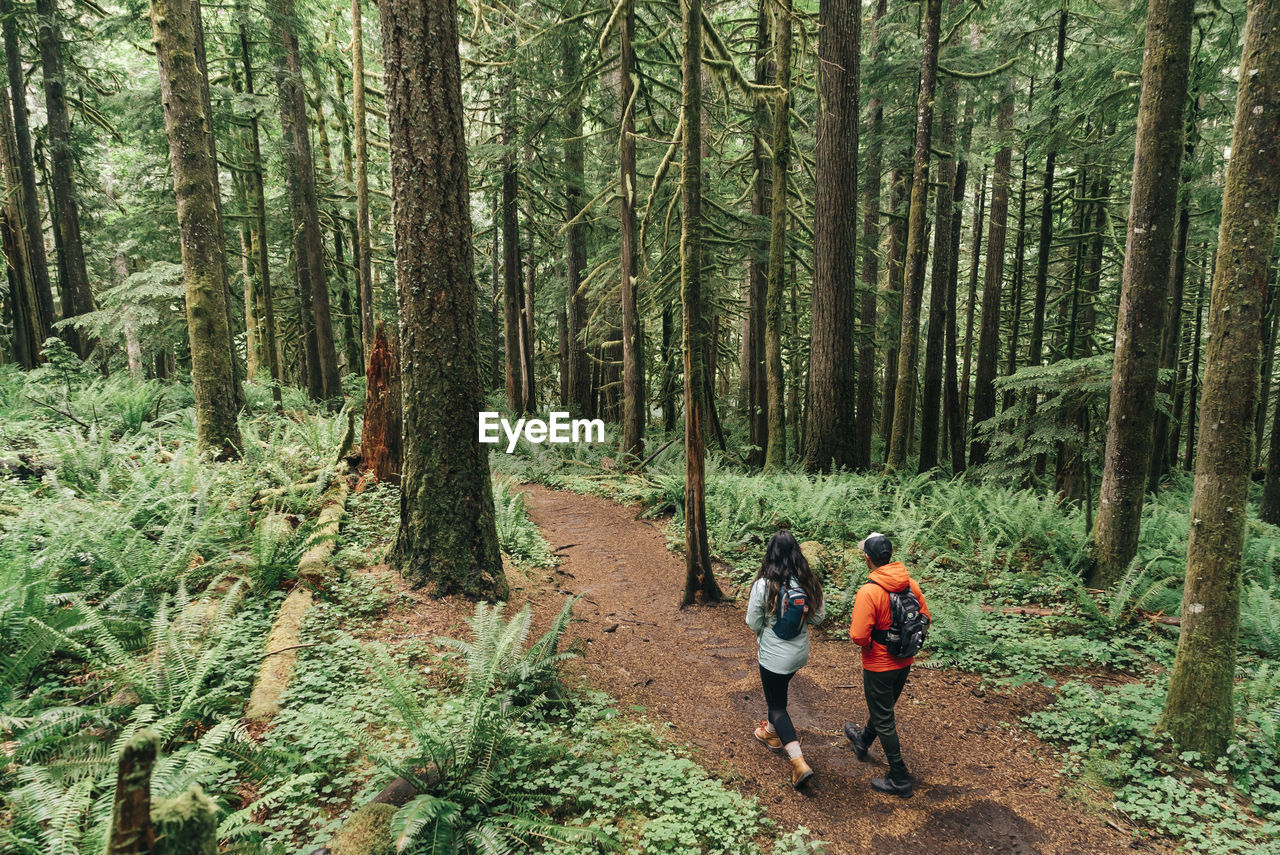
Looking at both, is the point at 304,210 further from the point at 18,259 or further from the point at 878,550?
the point at 878,550

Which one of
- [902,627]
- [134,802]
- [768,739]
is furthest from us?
[768,739]

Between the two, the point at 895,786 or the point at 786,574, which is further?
the point at 786,574

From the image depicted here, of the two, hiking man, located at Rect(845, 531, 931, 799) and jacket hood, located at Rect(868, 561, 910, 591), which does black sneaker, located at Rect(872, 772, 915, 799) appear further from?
jacket hood, located at Rect(868, 561, 910, 591)

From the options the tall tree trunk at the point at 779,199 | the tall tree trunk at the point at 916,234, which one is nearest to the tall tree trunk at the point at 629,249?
the tall tree trunk at the point at 779,199

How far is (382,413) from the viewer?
28.4ft

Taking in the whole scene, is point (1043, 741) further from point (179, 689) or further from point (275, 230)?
point (275, 230)

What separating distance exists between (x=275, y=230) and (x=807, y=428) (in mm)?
18555

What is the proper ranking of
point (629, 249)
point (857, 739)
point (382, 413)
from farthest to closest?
1. point (629, 249)
2. point (382, 413)
3. point (857, 739)

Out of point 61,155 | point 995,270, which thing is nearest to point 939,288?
point 995,270

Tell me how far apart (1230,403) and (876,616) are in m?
2.63

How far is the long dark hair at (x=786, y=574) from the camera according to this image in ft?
14.8

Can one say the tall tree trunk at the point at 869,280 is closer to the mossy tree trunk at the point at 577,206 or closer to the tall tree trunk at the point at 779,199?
the tall tree trunk at the point at 779,199

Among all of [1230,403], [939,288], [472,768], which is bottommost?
[472,768]

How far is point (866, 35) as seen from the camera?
18.5 metres
